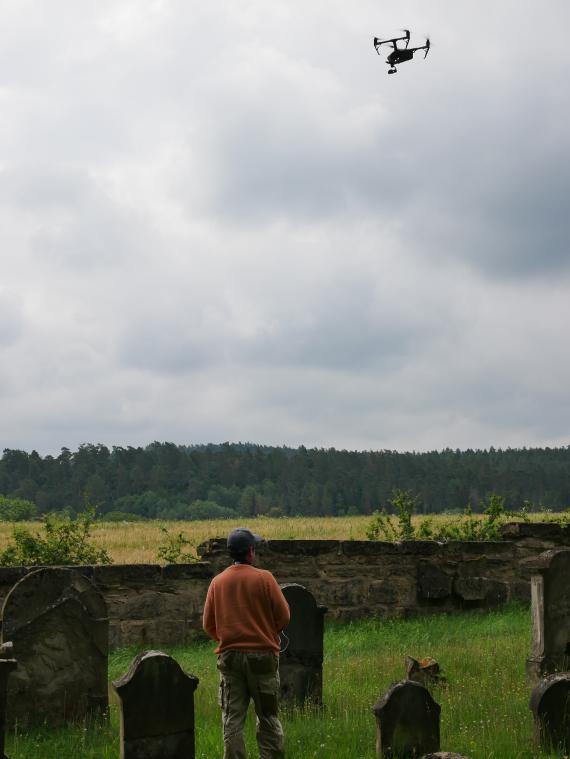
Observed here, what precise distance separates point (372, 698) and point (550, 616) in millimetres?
2279

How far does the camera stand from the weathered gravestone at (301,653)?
28.6 ft

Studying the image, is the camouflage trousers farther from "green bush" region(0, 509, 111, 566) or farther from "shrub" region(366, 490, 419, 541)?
"shrub" region(366, 490, 419, 541)

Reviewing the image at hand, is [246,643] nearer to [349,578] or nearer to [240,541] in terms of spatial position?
[240,541]

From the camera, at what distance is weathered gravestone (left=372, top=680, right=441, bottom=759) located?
22.7 feet

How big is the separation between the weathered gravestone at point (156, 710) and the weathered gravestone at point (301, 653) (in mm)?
2124

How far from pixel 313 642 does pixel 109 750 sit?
7.74ft

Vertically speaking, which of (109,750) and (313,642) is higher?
(313,642)

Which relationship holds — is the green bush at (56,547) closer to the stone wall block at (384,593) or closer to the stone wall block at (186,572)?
the stone wall block at (186,572)

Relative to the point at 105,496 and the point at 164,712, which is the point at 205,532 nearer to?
the point at 164,712

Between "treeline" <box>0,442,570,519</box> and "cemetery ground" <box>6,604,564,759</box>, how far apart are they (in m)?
64.0

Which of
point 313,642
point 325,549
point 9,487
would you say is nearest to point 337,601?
point 325,549

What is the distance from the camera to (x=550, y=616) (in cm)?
982

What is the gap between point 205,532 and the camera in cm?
2438

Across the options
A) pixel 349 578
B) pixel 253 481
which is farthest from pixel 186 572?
pixel 253 481
